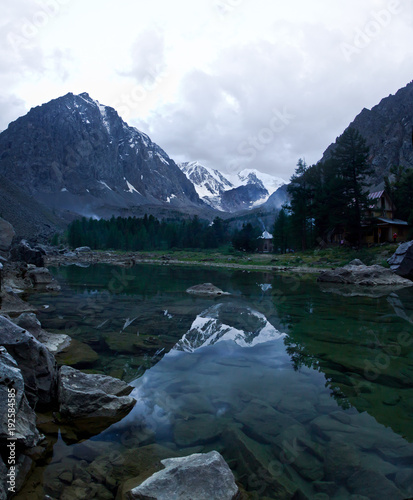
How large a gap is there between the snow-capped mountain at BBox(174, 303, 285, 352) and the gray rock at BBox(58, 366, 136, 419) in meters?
3.31

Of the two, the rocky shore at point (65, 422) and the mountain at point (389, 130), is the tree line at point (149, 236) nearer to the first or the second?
the mountain at point (389, 130)

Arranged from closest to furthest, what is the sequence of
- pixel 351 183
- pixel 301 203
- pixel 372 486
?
1. pixel 372 486
2. pixel 351 183
3. pixel 301 203

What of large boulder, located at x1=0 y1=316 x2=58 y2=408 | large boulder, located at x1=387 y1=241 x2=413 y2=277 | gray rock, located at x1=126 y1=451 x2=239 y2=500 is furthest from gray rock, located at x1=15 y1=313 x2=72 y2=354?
large boulder, located at x1=387 y1=241 x2=413 y2=277

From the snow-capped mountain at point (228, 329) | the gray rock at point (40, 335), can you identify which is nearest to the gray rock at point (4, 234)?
the snow-capped mountain at point (228, 329)

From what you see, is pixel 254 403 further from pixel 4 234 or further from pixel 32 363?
pixel 4 234

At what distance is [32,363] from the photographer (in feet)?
20.1

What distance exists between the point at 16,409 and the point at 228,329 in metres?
8.09

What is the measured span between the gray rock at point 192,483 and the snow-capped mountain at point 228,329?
5.43 m

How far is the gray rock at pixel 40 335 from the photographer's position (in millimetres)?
8789

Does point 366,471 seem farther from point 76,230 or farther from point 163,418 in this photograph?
point 76,230

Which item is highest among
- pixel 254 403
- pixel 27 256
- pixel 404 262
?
pixel 404 262

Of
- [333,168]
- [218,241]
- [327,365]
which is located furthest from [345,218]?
[218,241]

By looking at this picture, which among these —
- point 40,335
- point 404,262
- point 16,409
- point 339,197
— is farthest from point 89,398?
point 339,197

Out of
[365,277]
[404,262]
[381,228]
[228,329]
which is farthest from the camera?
[381,228]
